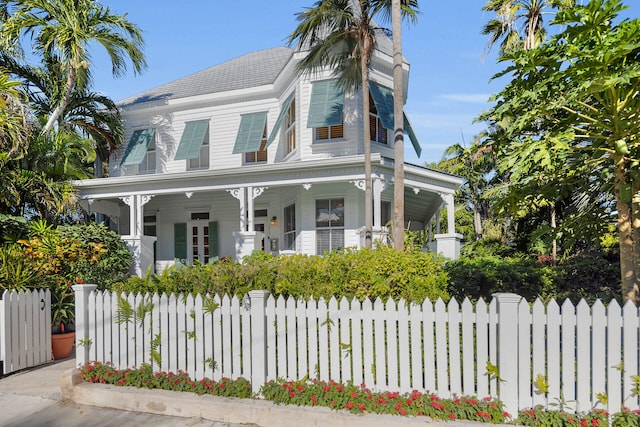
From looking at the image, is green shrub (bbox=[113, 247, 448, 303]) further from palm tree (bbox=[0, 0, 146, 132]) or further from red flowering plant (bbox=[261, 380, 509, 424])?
palm tree (bbox=[0, 0, 146, 132])

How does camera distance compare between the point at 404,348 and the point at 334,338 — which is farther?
the point at 334,338

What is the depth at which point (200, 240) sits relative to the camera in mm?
16047

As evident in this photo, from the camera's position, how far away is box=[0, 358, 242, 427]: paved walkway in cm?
412

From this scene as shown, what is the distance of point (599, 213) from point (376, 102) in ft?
27.9

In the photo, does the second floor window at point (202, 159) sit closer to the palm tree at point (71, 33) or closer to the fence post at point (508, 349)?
the palm tree at point (71, 33)

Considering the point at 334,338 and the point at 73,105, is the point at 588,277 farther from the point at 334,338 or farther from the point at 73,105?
the point at 73,105

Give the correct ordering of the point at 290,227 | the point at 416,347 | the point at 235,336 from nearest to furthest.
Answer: the point at 416,347, the point at 235,336, the point at 290,227

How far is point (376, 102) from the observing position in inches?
512

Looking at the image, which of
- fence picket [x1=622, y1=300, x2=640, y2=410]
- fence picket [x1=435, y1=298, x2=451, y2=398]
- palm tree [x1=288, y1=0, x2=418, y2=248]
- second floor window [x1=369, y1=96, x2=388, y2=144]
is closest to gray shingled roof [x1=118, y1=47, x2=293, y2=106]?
second floor window [x1=369, y1=96, x2=388, y2=144]

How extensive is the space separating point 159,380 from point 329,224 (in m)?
8.60

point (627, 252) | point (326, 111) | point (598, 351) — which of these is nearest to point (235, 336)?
point (598, 351)

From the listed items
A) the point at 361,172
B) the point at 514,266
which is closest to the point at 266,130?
the point at 361,172

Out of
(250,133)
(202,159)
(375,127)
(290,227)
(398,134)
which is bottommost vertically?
(290,227)

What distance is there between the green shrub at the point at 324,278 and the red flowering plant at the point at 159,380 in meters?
0.92
